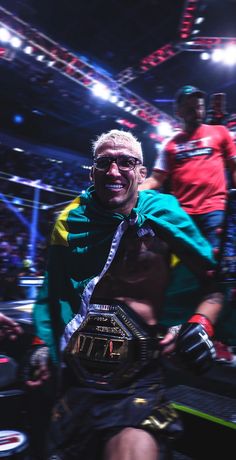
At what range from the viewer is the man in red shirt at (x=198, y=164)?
2.67m

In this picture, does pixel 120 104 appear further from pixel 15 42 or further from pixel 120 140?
pixel 120 140

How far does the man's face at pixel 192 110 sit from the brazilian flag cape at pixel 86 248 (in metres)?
1.29

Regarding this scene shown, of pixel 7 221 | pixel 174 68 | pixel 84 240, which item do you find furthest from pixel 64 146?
pixel 84 240

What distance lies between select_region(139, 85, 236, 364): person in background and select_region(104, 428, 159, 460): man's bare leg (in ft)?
4.79

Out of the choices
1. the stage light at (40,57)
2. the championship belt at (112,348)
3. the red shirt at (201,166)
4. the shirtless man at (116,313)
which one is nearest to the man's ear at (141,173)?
the shirtless man at (116,313)

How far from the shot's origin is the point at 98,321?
1.46m

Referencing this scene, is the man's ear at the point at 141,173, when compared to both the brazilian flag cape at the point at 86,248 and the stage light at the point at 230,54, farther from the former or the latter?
the stage light at the point at 230,54

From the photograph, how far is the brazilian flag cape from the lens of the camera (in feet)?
4.91

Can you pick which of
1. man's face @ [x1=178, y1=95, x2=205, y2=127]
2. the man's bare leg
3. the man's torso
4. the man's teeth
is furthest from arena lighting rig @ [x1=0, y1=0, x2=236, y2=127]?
the man's bare leg

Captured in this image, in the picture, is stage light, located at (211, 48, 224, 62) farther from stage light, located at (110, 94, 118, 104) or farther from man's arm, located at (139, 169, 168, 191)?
man's arm, located at (139, 169, 168, 191)

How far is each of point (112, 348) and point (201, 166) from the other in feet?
5.56

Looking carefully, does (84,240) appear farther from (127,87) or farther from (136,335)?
(127,87)

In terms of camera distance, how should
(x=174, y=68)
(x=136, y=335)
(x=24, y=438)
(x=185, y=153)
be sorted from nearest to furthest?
1. (x=136, y=335)
2. (x=24, y=438)
3. (x=185, y=153)
4. (x=174, y=68)

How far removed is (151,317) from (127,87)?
12634 millimetres
